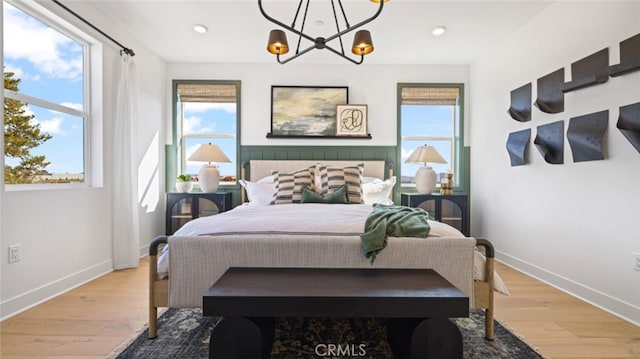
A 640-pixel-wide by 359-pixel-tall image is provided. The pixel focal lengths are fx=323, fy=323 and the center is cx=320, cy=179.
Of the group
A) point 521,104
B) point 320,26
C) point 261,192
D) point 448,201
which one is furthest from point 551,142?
point 261,192

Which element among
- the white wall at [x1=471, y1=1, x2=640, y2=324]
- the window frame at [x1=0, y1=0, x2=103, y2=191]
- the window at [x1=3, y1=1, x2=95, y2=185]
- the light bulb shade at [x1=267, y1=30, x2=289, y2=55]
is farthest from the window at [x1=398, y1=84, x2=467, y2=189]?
the window at [x1=3, y1=1, x2=95, y2=185]

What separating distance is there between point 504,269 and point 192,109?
14.4 ft

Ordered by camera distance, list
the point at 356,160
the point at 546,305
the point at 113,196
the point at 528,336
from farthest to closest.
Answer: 1. the point at 356,160
2. the point at 113,196
3. the point at 546,305
4. the point at 528,336

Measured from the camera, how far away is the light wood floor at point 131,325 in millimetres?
1851

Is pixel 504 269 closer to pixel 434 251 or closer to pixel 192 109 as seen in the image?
pixel 434 251

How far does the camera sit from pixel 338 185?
3568 millimetres

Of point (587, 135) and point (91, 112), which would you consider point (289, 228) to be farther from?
point (91, 112)

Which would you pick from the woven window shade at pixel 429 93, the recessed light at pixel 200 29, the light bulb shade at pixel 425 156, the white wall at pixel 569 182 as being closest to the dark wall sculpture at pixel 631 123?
the white wall at pixel 569 182

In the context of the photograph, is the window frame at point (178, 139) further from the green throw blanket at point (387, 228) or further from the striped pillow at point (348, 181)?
the green throw blanket at point (387, 228)

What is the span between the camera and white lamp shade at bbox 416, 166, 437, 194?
4.17 m

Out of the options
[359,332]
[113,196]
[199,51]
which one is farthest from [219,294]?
[199,51]

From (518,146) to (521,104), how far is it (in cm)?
44

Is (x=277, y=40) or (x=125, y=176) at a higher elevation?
(x=277, y=40)

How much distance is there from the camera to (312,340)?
1.93 metres
